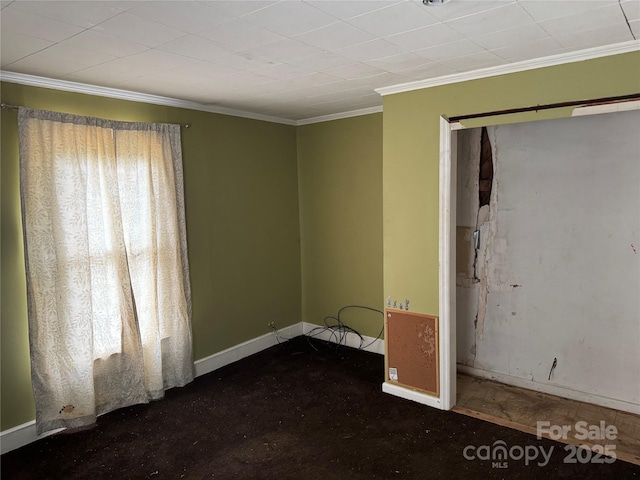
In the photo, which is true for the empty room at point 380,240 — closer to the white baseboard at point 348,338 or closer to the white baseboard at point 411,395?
the white baseboard at point 411,395

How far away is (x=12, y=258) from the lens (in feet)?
9.82

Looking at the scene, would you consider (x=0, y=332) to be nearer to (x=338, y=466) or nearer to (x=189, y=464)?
(x=189, y=464)

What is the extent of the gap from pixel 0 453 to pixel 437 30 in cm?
367

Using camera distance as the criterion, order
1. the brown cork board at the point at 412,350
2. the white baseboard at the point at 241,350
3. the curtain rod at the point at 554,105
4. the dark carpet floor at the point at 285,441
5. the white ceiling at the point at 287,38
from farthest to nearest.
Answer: the white baseboard at the point at 241,350
the brown cork board at the point at 412,350
the dark carpet floor at the point at 285,441
the curtain rod at the point at 554,105
the white ceiling at the point at 287,38

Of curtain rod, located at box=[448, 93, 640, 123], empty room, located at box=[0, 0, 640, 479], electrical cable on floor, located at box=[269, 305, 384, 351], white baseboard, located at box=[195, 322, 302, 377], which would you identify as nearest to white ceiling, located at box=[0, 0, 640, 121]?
empty room, located at box=[0, 0, 640, 479]

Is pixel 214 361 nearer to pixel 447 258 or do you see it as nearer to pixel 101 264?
pixel 101 264

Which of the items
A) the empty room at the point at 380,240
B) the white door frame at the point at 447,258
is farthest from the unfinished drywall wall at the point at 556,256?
the white door frame at the point at 447,258

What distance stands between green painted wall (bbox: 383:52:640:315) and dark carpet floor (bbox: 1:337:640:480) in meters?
0.88

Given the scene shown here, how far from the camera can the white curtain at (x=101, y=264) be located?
120 inches

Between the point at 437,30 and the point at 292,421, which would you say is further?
the point at 292,421

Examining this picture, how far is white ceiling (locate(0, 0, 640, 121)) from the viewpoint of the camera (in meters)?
1.90

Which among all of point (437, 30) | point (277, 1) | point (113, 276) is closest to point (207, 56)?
point (277, 1)

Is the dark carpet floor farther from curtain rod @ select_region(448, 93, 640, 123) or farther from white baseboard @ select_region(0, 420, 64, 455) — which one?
curtain rod @ select_region(448, 93, 640, 123)

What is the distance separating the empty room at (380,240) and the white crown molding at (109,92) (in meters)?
0.02
